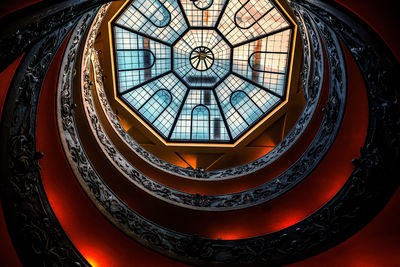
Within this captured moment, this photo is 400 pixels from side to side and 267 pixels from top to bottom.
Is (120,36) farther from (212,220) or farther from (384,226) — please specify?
(384,226)

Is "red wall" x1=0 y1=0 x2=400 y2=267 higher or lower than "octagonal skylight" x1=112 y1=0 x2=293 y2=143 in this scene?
lower

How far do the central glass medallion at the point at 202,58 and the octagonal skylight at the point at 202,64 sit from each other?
0.05 metres

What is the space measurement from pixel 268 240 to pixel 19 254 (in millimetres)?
6889

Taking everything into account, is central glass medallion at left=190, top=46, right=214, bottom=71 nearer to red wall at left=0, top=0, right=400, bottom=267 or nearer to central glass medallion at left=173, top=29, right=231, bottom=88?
central glass medallion at left=173, top=29, right=231, bottom=88

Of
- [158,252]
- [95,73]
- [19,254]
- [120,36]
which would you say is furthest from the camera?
[120,36]

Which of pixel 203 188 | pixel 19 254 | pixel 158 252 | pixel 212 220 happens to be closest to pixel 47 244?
pixel 19 254

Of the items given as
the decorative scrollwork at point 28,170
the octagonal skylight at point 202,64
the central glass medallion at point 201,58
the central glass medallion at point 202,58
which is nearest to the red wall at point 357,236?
the decorative scrollwork at point 28,170

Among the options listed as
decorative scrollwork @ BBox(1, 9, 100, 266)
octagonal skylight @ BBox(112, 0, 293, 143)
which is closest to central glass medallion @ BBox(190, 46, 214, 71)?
octagonal skylight @ BBox(112, 0, 293, 143)

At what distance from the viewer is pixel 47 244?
6203mm

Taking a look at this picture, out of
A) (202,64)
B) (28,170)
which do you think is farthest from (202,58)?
(28,170)

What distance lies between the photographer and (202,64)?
14.9 meters

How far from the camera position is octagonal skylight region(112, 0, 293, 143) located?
13.1 m

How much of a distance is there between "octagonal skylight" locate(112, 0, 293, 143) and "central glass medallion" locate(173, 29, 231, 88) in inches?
2.0

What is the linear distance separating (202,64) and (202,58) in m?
0.43
